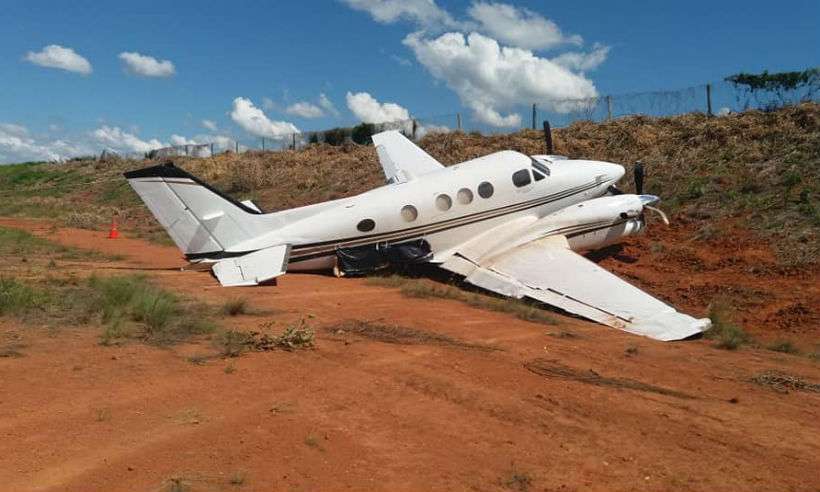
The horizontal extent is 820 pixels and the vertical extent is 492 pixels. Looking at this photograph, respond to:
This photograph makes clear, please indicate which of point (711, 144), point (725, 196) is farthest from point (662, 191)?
point (711, 144)

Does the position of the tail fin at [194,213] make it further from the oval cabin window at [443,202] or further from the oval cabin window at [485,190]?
the oval cabin window at [485,190]

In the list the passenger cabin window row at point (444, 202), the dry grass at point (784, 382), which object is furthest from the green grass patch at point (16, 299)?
the dry grass at point (784, 382)

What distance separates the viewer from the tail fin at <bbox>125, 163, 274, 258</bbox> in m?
12.0

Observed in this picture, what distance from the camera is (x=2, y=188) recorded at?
65.2 metres

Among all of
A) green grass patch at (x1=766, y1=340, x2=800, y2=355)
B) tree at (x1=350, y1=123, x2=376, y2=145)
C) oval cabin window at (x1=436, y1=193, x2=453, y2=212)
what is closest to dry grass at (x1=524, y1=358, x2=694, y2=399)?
green grass patch at (x1=766, y1=340, x2=800, y2=355)

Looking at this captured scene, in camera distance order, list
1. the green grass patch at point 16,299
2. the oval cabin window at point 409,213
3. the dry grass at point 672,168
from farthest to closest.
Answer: the dry grass at point 672,168, the oval cabin window at point 409,213, the green grass patch at point 16,299

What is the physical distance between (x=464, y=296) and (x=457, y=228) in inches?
110

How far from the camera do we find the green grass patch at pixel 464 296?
1092 centimetres

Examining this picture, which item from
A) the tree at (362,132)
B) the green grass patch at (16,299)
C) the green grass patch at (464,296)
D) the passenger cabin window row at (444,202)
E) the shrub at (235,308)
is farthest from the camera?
the tree at (362,132)

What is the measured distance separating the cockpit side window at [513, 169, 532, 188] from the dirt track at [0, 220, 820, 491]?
24.3ft

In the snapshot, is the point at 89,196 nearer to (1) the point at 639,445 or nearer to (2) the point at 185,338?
(2) the point at 185,338

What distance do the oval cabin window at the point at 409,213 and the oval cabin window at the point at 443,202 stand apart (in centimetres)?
65

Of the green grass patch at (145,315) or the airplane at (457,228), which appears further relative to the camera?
the airplane at (457,228)

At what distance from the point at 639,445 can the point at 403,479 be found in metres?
2.31
